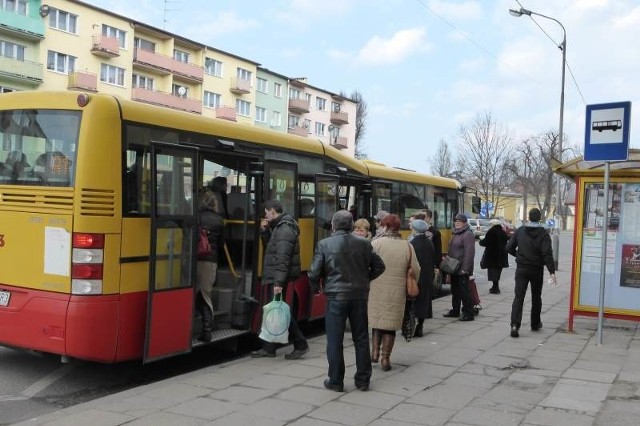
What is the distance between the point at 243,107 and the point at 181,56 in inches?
370

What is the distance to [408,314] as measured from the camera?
818cm

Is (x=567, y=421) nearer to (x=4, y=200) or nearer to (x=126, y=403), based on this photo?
(x=126, y=403)

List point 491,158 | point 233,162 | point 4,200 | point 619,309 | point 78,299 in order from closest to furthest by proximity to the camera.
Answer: point 78,299
point 4,200
point 233,162
point 619,309
point 491,158

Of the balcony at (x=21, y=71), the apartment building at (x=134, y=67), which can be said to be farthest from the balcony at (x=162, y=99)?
the balcony at (x=21, y=71)

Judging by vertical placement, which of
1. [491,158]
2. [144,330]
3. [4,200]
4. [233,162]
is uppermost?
[491,158]

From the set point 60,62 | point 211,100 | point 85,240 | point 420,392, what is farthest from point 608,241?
point 211,100

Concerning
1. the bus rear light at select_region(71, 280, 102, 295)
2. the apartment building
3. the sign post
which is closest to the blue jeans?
the bus rear light at select_region(71, 280, 102, 295)

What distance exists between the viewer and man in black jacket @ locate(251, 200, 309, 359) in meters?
7.21

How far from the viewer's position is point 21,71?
41.3 m

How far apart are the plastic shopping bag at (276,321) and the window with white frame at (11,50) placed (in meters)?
40.6

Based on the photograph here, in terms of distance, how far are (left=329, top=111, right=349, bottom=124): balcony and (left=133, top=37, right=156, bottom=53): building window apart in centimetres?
3121

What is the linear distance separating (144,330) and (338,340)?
192 cm

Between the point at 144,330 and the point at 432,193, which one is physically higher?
the point at 432,193

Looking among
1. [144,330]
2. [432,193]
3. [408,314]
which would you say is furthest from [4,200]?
[432,193]
